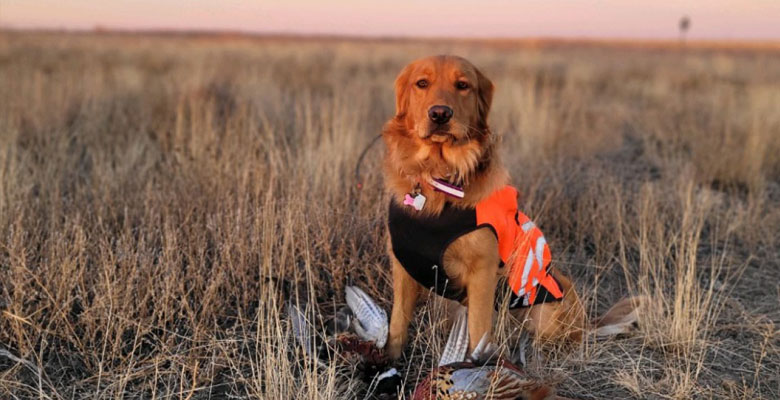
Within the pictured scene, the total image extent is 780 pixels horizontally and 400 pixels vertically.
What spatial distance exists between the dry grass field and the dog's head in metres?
0.34

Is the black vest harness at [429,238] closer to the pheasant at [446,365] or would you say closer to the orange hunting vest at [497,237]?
the orange hunting vest at [497,237]

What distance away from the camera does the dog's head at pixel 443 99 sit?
222 cm

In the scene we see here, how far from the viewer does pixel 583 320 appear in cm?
260

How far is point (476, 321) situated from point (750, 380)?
129cm

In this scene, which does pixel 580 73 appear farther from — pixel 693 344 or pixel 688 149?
pixel 693 344

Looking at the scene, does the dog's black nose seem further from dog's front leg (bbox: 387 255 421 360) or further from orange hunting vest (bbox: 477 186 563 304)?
dog's front leg (bbox: 387 255 421 360)

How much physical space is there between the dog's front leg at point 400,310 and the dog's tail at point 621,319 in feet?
2.75

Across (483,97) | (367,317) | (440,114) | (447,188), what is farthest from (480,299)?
(483,97)

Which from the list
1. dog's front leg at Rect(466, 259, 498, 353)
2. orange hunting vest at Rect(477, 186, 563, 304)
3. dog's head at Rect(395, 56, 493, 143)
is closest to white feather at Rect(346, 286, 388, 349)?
dog's front leg at Rect(466, 259, 498, 353)

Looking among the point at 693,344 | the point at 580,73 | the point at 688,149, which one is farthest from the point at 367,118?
the point at 580,73

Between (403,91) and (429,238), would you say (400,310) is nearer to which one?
(429,238)

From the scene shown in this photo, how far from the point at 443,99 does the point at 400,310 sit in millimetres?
927


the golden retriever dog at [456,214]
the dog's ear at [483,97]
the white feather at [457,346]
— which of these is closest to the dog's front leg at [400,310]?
the golden retriever dog at [456,214]

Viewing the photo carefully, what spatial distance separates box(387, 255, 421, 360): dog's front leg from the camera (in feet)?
8.14
